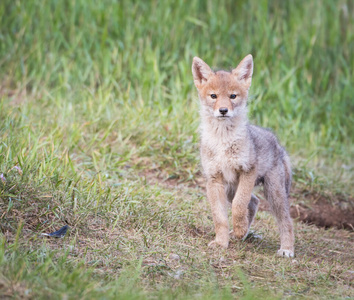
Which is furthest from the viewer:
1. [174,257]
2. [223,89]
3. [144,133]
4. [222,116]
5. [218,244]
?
[144,133]

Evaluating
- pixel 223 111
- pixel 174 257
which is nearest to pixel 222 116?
pixel 223 111

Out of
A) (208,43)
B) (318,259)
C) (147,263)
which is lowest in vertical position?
(318,259)

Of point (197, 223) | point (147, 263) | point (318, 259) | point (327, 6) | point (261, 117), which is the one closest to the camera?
point (147, 263)

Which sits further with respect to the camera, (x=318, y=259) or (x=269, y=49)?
(x=269, y=49)

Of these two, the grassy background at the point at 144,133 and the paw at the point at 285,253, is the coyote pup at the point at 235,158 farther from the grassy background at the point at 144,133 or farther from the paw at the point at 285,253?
the grassy background at the point at 144,133

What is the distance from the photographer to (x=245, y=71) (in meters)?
4.82

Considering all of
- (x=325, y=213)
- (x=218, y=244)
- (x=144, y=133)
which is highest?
(x=144, y=133)

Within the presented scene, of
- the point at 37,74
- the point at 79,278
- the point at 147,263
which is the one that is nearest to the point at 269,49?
the point at 37,74

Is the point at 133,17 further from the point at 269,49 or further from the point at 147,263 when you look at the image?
the point at 147,263

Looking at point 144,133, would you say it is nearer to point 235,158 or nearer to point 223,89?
point 223,89

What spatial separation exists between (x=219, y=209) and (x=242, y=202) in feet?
0.68

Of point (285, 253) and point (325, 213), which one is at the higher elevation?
point (285, 253)

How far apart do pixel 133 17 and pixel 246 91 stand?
13.8ft

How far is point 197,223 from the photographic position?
487 centimetres
